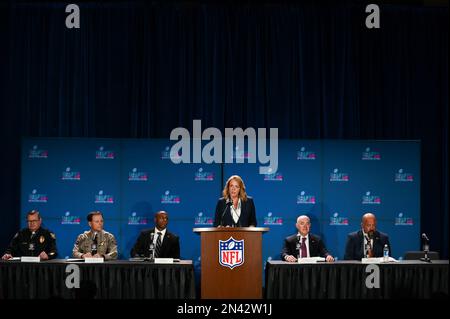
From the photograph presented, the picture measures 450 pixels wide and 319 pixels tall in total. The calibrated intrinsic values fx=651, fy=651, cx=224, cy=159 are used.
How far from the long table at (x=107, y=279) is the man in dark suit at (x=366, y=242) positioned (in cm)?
180

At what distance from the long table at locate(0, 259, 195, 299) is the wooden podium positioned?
49cm

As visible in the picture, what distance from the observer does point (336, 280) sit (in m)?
6.41

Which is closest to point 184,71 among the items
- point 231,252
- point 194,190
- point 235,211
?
point 194,190

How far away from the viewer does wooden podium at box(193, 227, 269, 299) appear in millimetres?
5770

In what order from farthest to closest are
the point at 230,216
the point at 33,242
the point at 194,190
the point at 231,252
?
the point at 194,190
the point at 33,242
the point at 230,216
the point at 231,252

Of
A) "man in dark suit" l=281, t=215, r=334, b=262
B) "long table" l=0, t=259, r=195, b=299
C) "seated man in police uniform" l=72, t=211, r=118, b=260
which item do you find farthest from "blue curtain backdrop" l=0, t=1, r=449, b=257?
"long table" l=0, t=259, r=195, b=299

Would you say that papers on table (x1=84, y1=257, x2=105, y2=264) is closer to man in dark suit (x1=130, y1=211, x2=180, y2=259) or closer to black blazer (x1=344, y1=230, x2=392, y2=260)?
man in dark suit (x1=130, y1=211, x2=180, y2=259)

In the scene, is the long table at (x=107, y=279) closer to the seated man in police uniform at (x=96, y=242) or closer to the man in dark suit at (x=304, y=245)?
the seated man in police uniform at (x=96, y=242)

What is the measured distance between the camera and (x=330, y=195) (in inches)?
324

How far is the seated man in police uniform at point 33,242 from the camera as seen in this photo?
701 cm

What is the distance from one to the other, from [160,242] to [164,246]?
0.20ft

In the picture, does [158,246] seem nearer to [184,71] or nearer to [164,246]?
[164,246]
